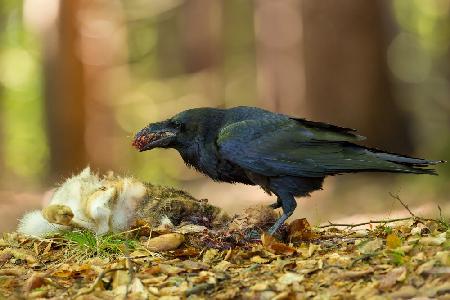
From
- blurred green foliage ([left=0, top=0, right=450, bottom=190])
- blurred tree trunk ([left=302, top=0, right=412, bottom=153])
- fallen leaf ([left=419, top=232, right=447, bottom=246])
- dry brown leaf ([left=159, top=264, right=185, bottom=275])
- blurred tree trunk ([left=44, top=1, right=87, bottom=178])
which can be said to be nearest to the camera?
dry brown leaf ([left=159, top=264, right=185, bottom=275])

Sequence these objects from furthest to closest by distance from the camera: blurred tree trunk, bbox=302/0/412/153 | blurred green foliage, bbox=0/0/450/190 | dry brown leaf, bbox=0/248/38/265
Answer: blurred green foliage, bbox=0/0/450/190 < blurred tree trunk, bbox=302/0/412/153 < dry brown leaf, bbox=0/248/38/265

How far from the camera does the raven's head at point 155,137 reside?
5402 millimetres

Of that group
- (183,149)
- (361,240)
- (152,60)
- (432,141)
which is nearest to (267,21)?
(432,141)

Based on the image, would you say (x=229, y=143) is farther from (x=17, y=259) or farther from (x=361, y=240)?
(x=17, y=259)

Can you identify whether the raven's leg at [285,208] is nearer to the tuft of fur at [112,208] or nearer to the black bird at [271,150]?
the black bird at [271,150]

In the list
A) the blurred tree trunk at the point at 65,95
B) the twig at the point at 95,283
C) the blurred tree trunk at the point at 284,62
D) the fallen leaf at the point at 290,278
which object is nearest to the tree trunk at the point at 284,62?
the blurred tree trunk at the point at 284,62

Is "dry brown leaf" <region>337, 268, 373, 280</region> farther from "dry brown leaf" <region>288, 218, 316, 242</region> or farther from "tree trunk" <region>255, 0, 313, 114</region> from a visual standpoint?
"tree trunk" <region>255, 0, 313, 114</region>

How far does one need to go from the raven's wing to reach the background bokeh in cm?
136

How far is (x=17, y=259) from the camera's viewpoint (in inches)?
195

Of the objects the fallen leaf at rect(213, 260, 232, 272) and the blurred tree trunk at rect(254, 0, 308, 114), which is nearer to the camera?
the fallen leaf at rect(213, 260, 232, 272)

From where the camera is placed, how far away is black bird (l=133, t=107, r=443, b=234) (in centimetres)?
512

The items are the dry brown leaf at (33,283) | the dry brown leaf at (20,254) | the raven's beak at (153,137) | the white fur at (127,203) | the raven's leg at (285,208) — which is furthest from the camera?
the raven's beak at (153,137)

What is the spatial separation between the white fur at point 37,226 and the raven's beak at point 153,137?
75cm

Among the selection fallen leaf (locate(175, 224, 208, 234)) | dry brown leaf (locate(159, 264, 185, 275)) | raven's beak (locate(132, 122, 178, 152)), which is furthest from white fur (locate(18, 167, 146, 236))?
dry brown leaf (locate(159, 264, 185, 275))
